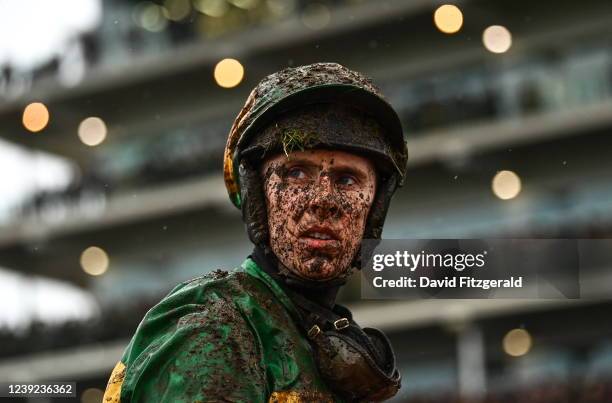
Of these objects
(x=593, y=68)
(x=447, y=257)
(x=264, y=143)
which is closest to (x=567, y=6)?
(x=593, y=68)

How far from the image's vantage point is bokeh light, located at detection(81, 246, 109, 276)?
41.8 metres

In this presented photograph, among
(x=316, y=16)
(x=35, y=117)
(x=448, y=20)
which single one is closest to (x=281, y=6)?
(x=316, y=16)

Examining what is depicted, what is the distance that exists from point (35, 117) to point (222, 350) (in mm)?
40260

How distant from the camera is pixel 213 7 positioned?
4138 cm

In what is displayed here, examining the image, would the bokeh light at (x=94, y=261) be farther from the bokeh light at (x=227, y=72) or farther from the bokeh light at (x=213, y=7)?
the bokeh light at (x=213, y=7)

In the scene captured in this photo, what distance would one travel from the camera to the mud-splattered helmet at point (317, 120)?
185 inches

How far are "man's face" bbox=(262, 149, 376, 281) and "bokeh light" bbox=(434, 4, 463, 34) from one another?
1236 inches

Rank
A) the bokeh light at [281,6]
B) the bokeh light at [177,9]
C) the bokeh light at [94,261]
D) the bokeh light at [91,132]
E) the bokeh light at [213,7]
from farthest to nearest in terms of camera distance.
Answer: the bokeh light at [91,132] < the bokeh light at [177,9] < the bokeh light at [94,261] < the bokeh light at [213,7] < the bokeh light at [281,6]

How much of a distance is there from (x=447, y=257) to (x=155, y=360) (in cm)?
271

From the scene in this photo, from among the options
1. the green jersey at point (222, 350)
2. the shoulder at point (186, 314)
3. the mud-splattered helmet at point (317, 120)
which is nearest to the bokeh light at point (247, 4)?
the mud-splattered helmet at point (317, 120)

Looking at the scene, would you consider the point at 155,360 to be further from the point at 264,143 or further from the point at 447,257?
the point at 447,257

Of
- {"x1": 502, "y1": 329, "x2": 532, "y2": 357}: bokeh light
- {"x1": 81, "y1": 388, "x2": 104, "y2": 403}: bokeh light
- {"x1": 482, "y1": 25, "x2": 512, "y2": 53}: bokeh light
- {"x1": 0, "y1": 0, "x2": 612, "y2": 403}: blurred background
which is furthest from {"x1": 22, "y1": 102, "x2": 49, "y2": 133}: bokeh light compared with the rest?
{"x1": 81, "y1": 388, "x2": 104, "y2": 403}: bokeh light

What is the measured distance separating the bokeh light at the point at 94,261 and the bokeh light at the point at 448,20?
31.0 ft

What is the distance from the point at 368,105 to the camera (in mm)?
4762
